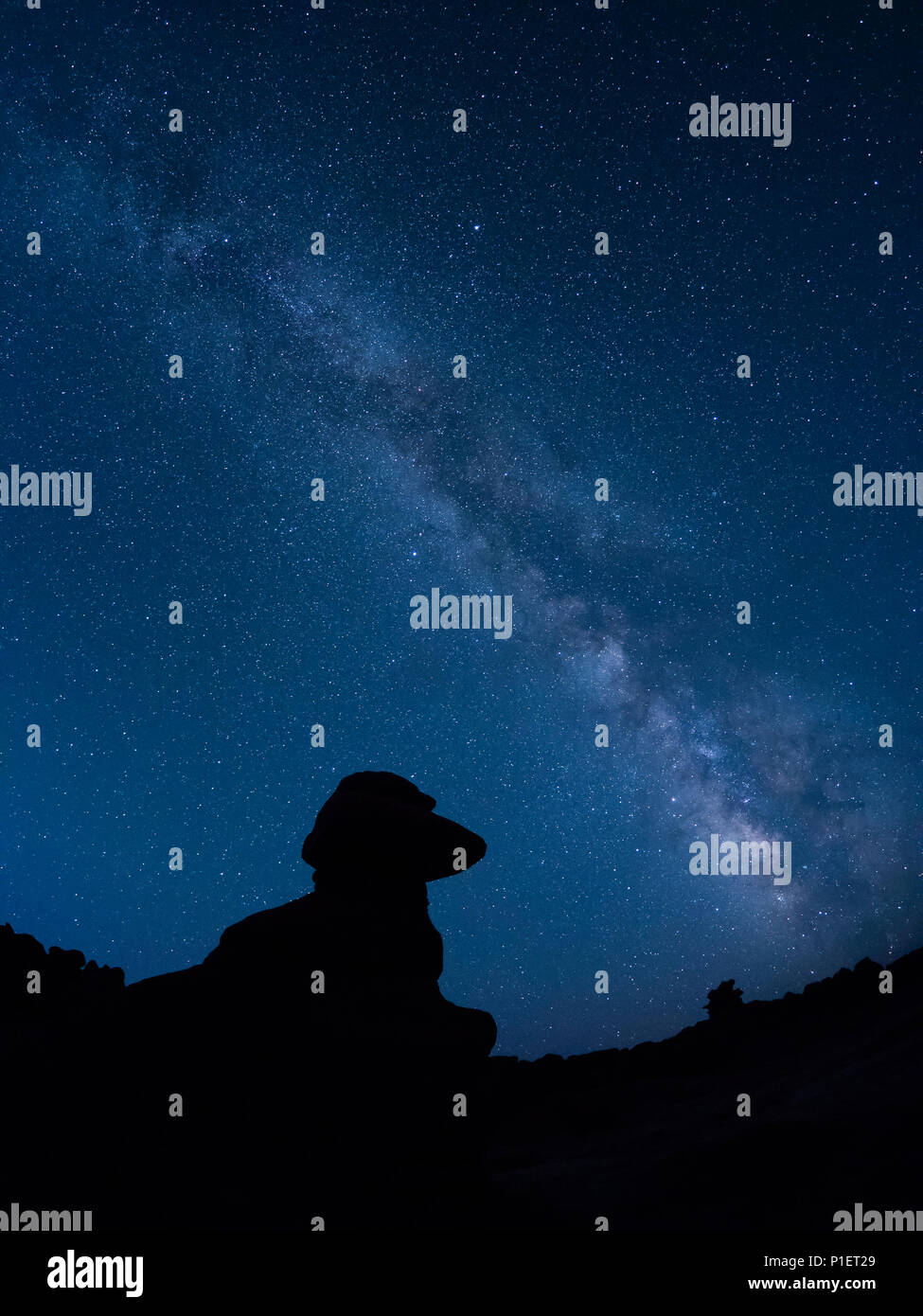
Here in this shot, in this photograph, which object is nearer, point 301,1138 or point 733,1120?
point 301,1138

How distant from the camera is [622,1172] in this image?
1931cm

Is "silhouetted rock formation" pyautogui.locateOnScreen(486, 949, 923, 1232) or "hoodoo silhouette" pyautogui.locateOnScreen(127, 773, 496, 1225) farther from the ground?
"hoodoo silhouette" pyautogui.locateOnScreen(127, 773, 496, 1225)

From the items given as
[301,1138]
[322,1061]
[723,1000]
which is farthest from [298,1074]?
[723,1000]

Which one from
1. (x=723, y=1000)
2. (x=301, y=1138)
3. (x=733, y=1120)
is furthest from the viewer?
(x=723, y=1000)

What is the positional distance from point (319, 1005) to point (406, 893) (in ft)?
10.2

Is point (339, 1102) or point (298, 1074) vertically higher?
point (298, 1074)

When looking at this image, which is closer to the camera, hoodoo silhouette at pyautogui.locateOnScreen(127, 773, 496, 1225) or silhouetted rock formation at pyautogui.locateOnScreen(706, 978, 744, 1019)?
hoodoo silhouette at pyautogui.locateOnScreen(127, 773, 496, 1225)

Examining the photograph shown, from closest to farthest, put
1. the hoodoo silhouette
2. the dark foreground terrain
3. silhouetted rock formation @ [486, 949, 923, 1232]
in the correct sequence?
→ the dark foreground terrain
the hoodoo silhouette
silhouetted rock formation @ [486, 949, 923, 1232]

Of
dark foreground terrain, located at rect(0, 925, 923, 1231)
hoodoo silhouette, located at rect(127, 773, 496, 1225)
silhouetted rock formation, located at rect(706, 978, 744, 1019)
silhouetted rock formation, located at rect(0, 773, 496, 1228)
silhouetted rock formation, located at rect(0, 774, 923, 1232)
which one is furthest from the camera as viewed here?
silhouetted rock formation, located at rect(706, 978, 744, 1019)

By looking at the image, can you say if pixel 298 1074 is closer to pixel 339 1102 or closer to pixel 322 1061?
pixel 322 1061

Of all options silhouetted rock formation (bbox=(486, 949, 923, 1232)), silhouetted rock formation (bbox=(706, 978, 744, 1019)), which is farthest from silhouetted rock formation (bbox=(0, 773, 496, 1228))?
silhouetted rock formation (bbox=(706, 978, 744, 1019))

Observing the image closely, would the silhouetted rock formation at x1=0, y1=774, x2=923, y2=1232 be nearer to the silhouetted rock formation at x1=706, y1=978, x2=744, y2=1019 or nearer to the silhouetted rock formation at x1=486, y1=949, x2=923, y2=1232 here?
the silhouetted rock formation at x1=486, y1=949, x2=923, y2=1232
